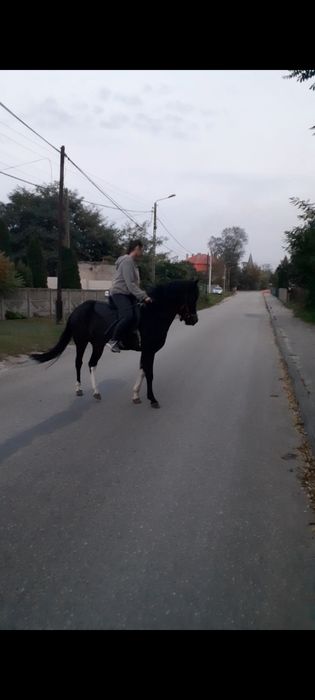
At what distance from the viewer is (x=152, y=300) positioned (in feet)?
22.0

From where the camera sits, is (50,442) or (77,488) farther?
(50,442)

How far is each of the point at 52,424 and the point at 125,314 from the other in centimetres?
189

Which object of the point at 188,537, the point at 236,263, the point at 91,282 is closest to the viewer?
the point at 188,537

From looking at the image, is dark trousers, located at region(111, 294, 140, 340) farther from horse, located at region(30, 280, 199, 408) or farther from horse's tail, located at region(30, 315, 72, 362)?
horse's tail, located at region(30, 315, 72, 362)

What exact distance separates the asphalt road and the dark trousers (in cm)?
105

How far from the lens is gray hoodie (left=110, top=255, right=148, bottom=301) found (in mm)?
6574

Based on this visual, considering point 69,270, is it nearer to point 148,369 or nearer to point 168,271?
point 168,271

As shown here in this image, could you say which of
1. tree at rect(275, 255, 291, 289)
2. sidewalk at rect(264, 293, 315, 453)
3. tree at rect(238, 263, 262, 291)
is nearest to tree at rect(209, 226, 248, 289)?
tree at rect(238, 263, 262, 291)

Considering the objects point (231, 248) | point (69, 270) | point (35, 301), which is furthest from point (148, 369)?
point (231, 248)

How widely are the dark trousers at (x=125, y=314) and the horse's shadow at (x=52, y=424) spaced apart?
3.42 ft

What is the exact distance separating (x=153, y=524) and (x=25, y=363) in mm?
7508
